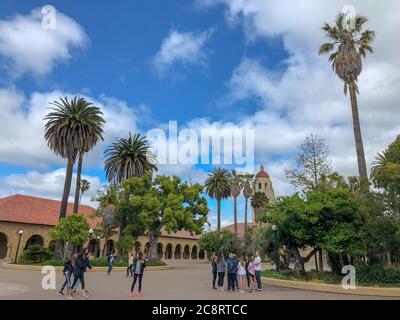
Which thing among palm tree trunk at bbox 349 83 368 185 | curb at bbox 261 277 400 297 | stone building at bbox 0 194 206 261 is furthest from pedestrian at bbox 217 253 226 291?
stone building at bbox 0 194 206 261

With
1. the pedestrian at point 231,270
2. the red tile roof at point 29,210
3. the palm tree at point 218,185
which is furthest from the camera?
the palm tree at point 218,185

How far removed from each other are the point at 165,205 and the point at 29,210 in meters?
19.9

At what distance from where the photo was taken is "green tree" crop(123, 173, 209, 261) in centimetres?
3381

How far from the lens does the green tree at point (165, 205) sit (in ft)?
111

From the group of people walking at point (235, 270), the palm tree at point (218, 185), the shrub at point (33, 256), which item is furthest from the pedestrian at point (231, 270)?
the palm tree at point (218, 185)

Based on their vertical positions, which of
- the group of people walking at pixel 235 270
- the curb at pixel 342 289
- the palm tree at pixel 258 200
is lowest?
the curb at pixel 342 289

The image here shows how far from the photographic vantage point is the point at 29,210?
43.2 metres

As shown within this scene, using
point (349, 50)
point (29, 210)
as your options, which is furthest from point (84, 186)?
point (349, 50)

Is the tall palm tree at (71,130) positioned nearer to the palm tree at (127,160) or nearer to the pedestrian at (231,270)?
the palm tree at (127,160)

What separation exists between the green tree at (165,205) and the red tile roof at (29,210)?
8953mm
